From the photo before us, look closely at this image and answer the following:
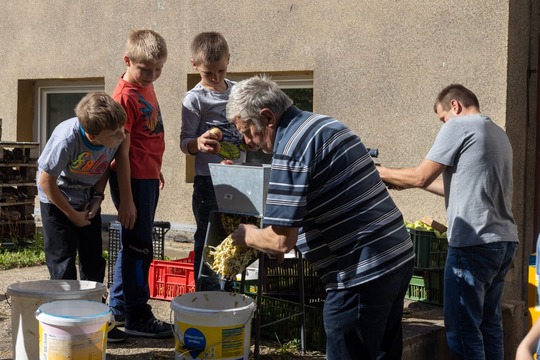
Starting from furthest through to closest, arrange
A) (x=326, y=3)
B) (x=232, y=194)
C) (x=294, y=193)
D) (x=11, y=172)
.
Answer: (x=11, y=172), (x=326, y=3), (x=232, y=194), (x=294, y=193)

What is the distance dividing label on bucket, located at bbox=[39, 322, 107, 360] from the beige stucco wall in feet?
13.5

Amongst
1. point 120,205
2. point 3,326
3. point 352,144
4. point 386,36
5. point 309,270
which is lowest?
point 3,326

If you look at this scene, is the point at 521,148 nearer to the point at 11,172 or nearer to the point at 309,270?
the point at 309,270

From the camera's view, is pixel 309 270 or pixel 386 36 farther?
pixel 386 36

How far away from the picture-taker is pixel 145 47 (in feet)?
15.7

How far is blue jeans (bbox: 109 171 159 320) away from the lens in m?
4.95

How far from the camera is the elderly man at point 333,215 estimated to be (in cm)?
341

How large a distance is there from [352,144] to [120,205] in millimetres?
1900

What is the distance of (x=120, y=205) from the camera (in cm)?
485

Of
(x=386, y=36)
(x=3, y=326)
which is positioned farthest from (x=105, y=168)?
(x=386, y=36)

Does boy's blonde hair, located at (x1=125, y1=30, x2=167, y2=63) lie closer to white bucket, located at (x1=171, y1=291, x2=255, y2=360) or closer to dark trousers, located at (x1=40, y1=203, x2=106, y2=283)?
dark trousers, located at (x1=40, y1=203, x2=106, y2=283)

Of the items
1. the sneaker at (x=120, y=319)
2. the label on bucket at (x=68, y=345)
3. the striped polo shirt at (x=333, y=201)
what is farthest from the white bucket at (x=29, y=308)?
the striped polo shirt at (x=333, y=201)

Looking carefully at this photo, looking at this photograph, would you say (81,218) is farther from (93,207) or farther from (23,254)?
(23,254)

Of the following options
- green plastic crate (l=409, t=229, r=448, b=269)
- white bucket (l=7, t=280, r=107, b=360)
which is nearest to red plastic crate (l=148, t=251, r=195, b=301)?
white bucket (l=7, t=280, r=107, b=360)
